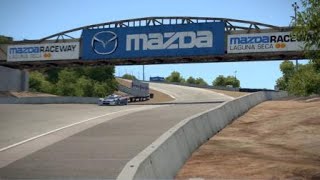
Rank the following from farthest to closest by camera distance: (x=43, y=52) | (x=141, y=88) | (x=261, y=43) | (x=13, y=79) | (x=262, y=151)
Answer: (x=141, y=88)
(x=13, y=79)
(x=43, y=52)
(x=261, y=43)
(x=262, y=151)

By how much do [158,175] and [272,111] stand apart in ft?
78.2

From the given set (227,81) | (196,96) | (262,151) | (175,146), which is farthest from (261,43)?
(227,81)

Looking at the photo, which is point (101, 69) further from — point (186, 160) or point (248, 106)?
point (186, 160)

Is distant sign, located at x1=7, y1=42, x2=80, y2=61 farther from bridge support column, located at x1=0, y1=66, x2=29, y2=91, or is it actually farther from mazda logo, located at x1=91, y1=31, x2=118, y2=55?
mazda logo, located at x1=91, y1=31, x2=118, y2=55

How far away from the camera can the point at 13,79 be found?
5941cm

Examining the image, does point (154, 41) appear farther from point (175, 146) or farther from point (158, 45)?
point (175, 146)

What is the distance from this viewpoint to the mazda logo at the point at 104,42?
2081 inches

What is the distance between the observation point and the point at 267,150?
56.3 feet

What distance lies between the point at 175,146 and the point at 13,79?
50.0 m

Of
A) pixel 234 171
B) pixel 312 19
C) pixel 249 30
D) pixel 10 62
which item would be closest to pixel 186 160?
pixel 234 171

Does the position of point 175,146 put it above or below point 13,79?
below

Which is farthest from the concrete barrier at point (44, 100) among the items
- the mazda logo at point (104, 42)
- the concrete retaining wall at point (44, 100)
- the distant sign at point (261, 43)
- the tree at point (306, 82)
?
the tree at point (306, 82)

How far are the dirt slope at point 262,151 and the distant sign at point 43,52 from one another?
32167mm

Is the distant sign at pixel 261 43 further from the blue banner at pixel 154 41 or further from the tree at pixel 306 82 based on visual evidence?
the tree at pixel 306 82
